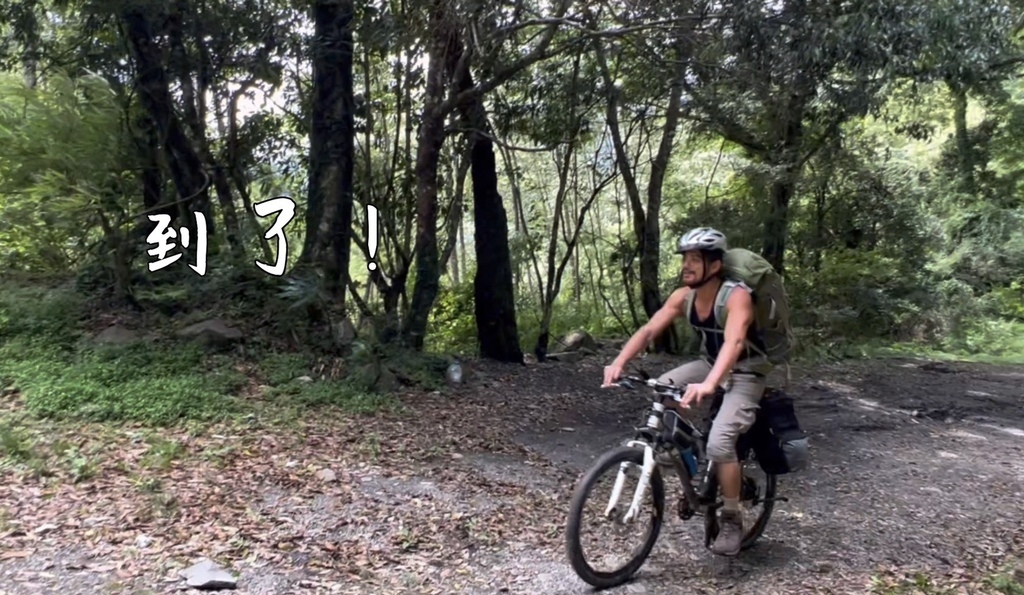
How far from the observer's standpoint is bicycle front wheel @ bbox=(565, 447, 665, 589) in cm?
402

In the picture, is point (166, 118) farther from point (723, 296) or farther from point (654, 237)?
point (654, 237)

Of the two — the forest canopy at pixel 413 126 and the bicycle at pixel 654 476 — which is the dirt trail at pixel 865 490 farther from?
the forest canopy at pixel 413 126

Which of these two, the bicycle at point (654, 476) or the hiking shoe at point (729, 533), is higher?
the bicycle at point (654, 476)

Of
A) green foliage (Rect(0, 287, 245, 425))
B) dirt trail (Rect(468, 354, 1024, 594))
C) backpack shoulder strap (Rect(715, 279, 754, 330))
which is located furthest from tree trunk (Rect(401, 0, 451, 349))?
backpack shoulder strap (Rect(715, 279, 754, 330))

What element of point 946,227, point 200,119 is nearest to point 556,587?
point 200,119

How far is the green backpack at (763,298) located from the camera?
4262mm

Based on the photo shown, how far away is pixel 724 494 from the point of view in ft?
14.5

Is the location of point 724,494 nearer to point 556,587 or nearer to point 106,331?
point 556,587

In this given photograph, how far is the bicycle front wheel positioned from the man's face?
0.86m

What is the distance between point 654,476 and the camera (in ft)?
13.8

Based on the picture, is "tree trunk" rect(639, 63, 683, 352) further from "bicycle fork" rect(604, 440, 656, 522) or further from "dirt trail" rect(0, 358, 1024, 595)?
"bicycle fork" rect(604, 440, 656, 522)

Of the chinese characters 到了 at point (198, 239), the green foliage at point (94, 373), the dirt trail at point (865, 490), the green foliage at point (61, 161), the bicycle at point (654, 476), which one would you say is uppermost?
the green foliage at point (61, 161)

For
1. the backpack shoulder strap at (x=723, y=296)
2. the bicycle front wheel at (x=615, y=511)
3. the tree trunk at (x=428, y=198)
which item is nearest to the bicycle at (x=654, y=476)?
the bicycle front wheel at (x=615, y=511)

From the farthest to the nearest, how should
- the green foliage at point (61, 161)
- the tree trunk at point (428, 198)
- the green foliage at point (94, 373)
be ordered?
the tree trunk at point (428, 198) → the green foliage at point (61, 161) → the green foliage at point (94, 373)
